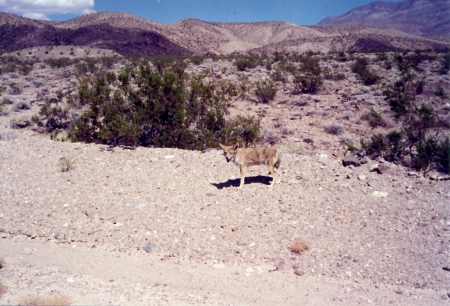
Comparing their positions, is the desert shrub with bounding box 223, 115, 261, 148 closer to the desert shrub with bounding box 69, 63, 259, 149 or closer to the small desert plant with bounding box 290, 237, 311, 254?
the desert shrub with bounding box 69, 63, 259, 149

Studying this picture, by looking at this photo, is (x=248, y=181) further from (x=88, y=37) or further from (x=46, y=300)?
(x=88, y=37)

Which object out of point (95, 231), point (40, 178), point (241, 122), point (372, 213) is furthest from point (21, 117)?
point (372, 213)

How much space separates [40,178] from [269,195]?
17.0ft

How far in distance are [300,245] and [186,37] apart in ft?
272

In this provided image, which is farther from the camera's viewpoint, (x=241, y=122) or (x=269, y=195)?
(x=241, y=122)

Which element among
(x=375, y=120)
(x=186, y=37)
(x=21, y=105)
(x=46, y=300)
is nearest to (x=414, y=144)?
(x=375, y=120)

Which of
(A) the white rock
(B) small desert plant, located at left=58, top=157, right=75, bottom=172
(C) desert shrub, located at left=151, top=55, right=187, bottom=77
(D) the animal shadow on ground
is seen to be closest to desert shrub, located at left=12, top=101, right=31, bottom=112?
(C) desert shrub, located at left=151, top=55, right=187, bottom=77

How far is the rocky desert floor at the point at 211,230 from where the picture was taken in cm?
452

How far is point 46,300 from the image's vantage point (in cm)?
398

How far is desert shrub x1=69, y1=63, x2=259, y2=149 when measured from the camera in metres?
10.1

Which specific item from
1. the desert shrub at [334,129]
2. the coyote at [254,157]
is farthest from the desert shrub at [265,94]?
the coyote at [254,157]

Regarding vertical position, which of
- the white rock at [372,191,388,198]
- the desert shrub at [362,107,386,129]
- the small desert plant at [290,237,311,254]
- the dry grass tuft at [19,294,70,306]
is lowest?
the dry grass tuft at [19,294,70,306]

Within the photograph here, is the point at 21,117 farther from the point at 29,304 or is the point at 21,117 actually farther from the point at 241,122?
the point at 29,304

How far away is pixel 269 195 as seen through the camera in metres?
6.92
